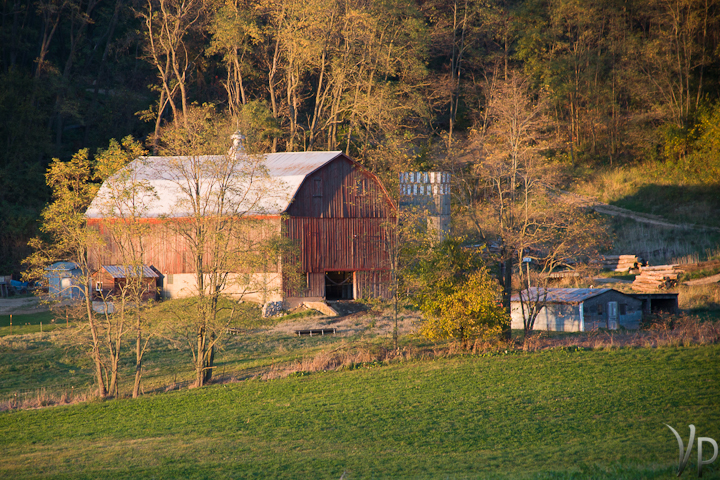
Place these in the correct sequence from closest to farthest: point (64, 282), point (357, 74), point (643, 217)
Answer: point (64, 282) < point (643, 217) < point (357, 74)

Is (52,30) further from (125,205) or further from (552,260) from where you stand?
(552,260)

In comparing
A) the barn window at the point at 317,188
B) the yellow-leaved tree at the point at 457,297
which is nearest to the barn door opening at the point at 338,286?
the barn window at the point at 317,188

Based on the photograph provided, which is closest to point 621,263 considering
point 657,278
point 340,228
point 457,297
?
point 657,278

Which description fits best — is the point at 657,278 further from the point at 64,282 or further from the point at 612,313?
the point at 64,282

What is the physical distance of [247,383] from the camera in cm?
1922

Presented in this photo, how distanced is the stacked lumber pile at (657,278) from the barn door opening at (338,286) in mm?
14645

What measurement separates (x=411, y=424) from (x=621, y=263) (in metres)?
26.1

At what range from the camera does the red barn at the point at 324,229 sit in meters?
33.2

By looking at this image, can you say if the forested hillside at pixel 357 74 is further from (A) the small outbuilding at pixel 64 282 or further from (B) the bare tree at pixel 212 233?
(B) the bare tree at pixel 212 233

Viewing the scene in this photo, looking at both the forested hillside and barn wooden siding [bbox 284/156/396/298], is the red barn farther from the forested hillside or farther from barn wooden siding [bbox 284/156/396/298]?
the forested hillside

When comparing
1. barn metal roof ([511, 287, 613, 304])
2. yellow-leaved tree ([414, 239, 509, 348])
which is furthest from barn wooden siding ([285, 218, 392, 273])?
yellow-leaved tree ([414, 239, 509, 348])

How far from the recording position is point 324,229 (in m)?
33.7

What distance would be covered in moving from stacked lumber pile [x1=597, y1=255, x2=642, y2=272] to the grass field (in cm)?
1694

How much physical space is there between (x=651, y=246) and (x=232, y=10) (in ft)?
107
